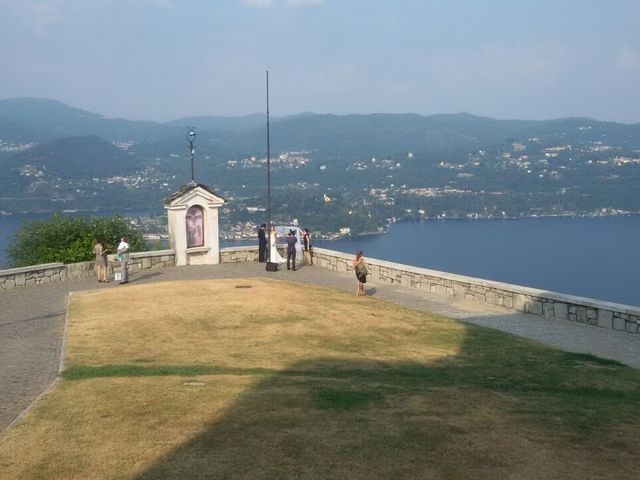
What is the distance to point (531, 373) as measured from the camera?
39.1ft

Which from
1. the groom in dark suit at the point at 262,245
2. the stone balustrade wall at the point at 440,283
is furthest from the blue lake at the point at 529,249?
the groom in dark suit at the point at 262,245

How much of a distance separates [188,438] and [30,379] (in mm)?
4294

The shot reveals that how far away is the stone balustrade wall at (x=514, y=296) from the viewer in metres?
16.0

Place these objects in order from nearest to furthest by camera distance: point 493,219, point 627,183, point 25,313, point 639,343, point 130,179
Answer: point 639,343, point 25,313, point 493,219, point 627,183, point 130,179

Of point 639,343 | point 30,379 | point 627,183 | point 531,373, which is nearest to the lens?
point 30,379

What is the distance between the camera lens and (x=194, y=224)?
26141mm

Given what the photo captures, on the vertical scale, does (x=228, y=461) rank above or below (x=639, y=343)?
above

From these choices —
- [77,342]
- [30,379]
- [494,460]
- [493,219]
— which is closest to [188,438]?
[494,460]

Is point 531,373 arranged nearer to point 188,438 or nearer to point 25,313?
point 188,438

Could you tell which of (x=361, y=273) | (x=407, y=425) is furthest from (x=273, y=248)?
(x=407, y=425)

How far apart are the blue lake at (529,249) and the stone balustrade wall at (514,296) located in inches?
1320

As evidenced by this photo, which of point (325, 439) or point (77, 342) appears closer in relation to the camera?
point (325, 439)

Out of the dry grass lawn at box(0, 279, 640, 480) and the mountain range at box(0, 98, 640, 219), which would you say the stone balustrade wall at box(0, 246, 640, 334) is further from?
the mountain range at box(0, 98, 640, 219)

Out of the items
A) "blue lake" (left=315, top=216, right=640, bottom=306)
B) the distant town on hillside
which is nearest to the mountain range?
the distant town on hillside
